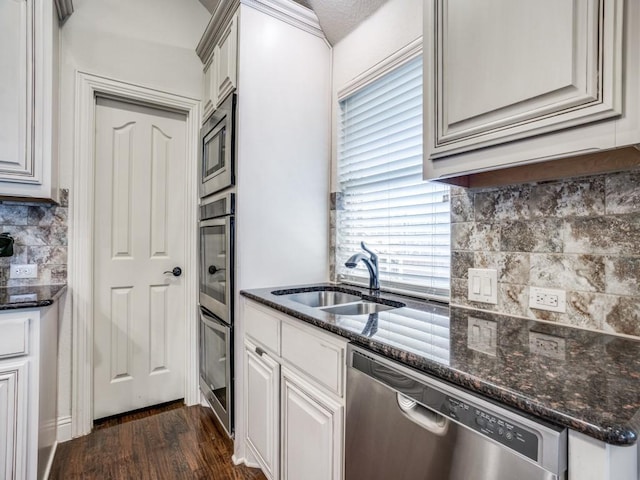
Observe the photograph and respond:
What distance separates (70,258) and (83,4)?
1.64 m

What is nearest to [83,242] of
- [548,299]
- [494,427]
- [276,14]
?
[276,14]

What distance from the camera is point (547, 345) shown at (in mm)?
902

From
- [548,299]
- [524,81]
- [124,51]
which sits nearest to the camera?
[524,81]

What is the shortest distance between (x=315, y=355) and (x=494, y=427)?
2.22ft

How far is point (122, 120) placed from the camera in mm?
2348

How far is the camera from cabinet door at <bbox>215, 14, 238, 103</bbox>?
1919mm

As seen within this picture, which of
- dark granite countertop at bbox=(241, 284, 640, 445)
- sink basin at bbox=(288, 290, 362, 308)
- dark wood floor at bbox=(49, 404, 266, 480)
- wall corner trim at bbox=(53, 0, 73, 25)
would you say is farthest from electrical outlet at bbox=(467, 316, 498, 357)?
wall corner trim at bbox=(53, 0, 73, 25)

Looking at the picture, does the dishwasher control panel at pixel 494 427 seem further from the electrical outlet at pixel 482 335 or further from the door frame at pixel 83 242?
the door frame at pixel 83 242

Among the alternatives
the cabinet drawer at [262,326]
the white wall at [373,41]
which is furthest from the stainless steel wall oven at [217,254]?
the white wall at [373,41]

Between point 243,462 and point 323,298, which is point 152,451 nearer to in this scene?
point 243,462

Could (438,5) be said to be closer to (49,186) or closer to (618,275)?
(618,275)

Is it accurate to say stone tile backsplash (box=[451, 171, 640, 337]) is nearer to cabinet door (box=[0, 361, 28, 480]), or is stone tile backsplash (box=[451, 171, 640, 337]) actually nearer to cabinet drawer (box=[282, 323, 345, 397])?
cabinet drawer (box=[282, 323, 345, 397])

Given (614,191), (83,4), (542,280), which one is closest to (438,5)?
(614,191)

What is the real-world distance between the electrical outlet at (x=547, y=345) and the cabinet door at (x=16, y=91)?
2260 mm
